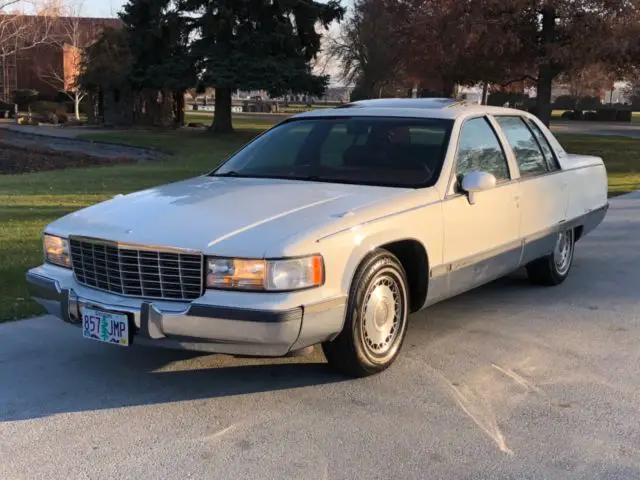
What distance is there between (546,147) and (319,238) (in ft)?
11.5

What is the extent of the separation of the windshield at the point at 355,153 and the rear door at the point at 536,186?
1028mm

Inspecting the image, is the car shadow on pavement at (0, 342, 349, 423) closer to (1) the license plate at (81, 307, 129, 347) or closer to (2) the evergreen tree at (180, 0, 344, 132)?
(1) the license plate at (81, 307, 129, 347)

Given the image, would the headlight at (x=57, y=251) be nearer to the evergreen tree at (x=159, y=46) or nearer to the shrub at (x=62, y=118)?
the evergreen tree at (x=159, y=46)

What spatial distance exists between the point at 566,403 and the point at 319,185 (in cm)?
211

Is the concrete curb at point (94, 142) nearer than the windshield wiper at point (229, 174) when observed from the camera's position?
No

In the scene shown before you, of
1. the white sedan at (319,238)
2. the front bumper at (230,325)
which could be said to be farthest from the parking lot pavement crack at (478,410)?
the front bumper at (230,325)

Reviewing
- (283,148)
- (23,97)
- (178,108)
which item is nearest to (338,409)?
(283,148)

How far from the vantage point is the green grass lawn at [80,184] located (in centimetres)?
714

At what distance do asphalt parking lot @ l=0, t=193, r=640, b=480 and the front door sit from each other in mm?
501

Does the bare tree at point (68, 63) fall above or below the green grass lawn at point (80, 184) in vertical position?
above

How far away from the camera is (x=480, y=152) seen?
576 cm

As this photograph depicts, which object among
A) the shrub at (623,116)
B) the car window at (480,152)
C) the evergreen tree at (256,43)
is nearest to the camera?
the car window at (480,152)

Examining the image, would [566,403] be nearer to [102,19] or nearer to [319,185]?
[319,185]

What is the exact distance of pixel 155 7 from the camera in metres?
32.2
